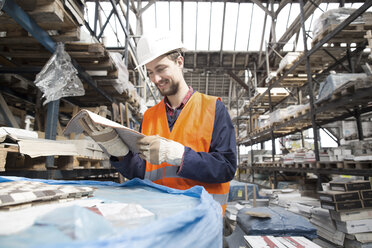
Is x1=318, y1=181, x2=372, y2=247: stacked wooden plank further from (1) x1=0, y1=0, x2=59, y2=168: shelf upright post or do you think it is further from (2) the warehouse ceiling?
(2) the warehouse ceiling

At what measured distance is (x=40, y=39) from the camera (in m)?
2.90

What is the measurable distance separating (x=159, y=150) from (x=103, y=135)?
0.36 metres

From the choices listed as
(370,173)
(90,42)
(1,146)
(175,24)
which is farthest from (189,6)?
(1,146)

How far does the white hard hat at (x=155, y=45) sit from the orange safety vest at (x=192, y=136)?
1.51 feet

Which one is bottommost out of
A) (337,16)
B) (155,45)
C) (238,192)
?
(238,192)

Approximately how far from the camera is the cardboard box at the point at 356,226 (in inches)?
154

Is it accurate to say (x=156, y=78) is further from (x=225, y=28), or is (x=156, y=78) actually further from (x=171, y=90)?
(x=225, y=28)

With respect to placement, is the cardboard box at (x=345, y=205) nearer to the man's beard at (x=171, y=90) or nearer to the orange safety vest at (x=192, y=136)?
the orange safety vest at (x=192, y=136)

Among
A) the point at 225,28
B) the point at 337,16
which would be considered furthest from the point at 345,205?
the point at 225,28

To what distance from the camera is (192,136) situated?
1.81m

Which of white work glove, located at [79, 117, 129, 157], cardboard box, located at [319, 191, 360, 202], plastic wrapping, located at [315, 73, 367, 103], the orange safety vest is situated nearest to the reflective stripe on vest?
the orange safety vest

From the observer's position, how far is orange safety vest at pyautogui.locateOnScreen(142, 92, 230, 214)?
5.79ft

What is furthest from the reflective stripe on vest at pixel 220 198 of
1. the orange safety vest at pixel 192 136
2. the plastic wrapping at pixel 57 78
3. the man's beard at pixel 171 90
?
the plastic wrapping at pixel 57 78

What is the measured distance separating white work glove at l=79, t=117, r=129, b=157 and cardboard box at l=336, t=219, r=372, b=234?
4.15m
